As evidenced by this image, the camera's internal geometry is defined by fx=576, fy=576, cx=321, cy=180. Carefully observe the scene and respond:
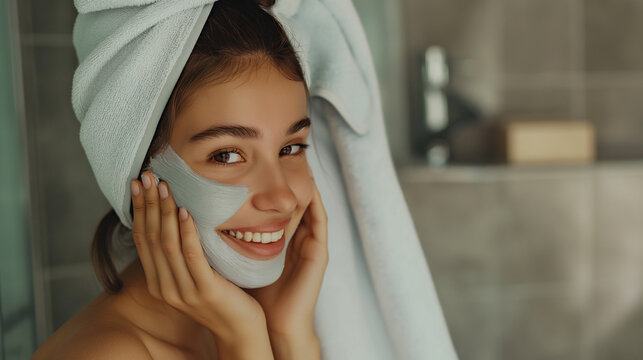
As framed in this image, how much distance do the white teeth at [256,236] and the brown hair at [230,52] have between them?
4.6 inches

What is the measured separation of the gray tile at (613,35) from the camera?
1.89 metres

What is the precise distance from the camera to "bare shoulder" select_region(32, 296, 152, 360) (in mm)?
572

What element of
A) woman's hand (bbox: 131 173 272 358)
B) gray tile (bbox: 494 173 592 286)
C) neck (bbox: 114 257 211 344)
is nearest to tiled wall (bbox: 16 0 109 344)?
neck (bbox: 114 257 211 344)

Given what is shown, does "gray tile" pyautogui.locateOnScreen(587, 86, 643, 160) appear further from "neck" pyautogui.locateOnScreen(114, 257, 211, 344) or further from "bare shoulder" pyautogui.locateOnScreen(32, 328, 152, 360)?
"bare shoulder" pyautogui.locateOnScreen(32, 328, 152, 360)

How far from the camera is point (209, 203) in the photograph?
0.59 meters

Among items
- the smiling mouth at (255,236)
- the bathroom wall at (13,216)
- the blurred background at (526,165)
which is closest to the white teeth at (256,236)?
the smiling mouth at (255,236)

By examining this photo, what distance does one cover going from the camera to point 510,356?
1795 mm

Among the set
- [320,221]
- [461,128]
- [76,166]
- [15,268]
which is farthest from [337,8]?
[461,128]

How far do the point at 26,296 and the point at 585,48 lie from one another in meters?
1.81

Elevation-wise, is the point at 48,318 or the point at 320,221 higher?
the point at 320,221

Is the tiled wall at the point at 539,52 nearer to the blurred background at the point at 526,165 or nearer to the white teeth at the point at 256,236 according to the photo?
the blurred background at the point at 526,165

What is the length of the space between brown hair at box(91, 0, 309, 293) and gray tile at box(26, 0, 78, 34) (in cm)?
68

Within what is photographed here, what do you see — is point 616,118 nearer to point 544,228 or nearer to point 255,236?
point 544,228

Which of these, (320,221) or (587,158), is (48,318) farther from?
(587,158)
